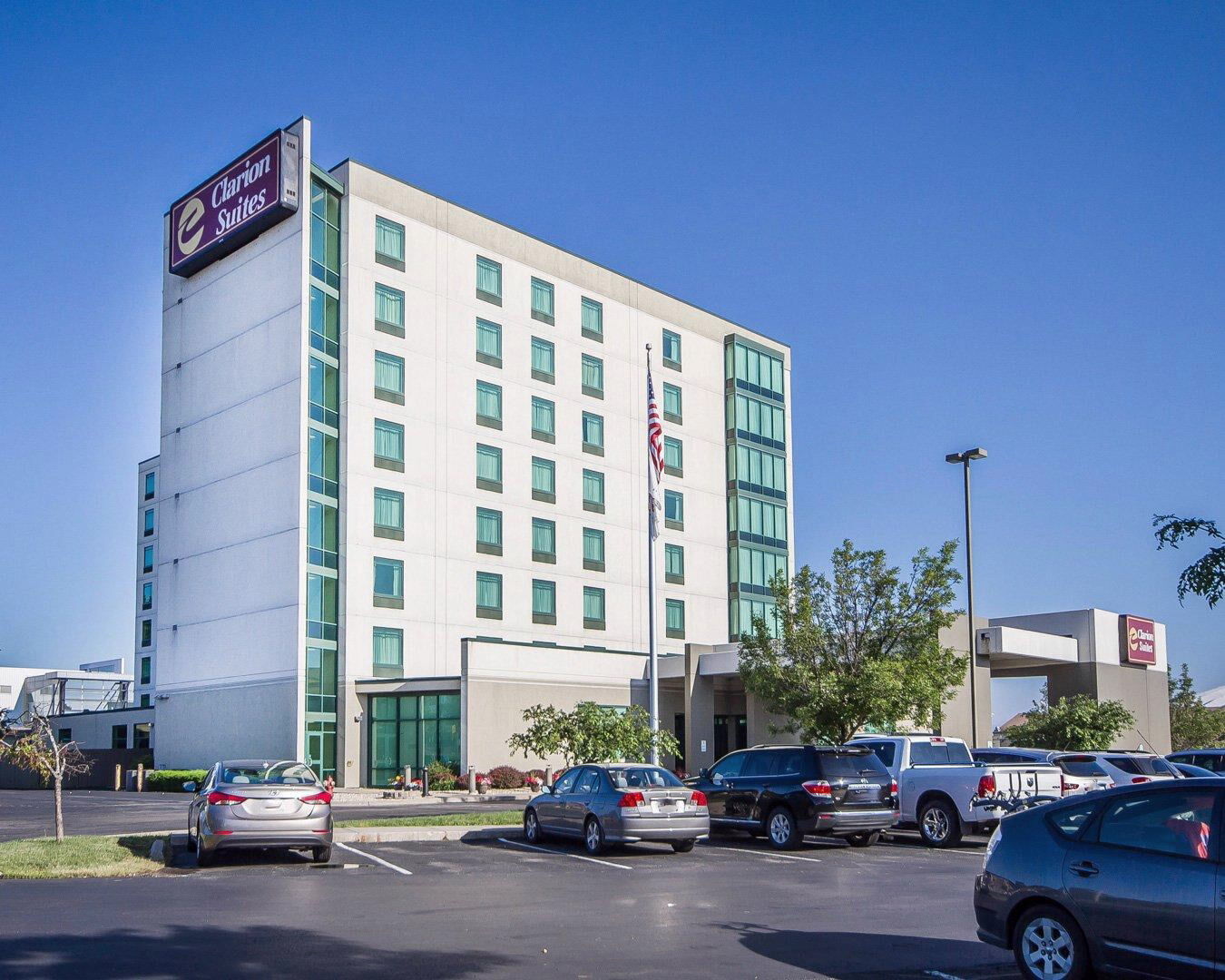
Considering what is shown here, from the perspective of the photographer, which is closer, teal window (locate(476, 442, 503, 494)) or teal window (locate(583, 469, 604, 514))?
teal window (locate(476, 442, 503, 494))

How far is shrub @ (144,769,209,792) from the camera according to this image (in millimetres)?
47750

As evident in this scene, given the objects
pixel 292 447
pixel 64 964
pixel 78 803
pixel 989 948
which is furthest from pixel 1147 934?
pixel 292 447

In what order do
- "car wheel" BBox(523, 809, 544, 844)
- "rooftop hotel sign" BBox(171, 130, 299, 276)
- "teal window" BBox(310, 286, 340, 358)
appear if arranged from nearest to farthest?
"car wheel" BBox(523, 809, 544, 844)
"teal window" BBox(310, 286, 340, 358)
"rooftop hotel sign" BBox(171, 130, 299, 276)

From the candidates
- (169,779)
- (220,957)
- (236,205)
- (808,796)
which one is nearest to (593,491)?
(236,205)

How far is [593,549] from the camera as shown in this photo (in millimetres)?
57875

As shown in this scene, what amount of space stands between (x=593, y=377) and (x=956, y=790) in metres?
38.7

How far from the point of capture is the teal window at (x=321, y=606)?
4731 cm

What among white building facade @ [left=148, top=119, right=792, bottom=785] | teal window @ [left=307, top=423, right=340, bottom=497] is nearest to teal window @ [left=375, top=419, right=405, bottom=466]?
white building facade @ [left=148, top=119, right=792, bottom=785]

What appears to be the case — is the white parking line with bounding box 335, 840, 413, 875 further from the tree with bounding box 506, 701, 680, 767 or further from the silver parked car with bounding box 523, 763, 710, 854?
the tree with bounding box 506, 701, 680, 767

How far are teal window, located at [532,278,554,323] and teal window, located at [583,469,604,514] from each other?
693cm

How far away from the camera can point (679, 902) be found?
14.4 meters

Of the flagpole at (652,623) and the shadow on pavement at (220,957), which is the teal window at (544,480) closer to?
the flagpole at (652,623)

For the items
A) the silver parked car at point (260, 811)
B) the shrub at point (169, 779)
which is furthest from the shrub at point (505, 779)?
the silver parked car at point (260, 811)

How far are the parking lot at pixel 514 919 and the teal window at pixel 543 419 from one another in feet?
121
